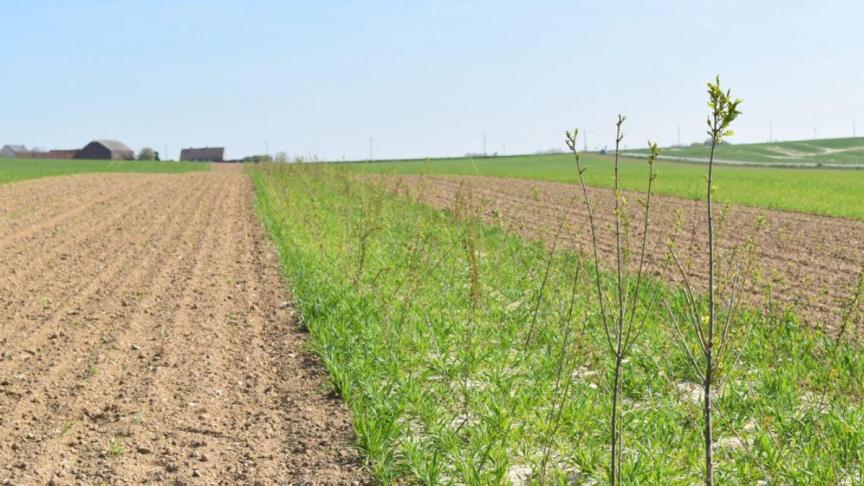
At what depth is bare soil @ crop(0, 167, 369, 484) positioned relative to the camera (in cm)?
512

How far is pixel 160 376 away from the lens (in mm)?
6863

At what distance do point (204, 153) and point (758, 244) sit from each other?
117133 millimetres

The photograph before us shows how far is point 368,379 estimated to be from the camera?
20.7 feet

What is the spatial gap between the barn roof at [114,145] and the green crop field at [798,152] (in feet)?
242

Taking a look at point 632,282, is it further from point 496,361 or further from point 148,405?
point 148,405

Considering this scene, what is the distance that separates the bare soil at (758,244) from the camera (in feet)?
30.6

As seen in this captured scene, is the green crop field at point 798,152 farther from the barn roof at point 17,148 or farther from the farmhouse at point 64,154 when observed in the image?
the barn roof at point 17,148

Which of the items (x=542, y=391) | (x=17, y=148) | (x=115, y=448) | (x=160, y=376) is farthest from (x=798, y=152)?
(x=17, y=148)

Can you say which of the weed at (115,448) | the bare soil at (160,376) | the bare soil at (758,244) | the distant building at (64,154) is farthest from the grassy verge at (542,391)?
the distant building at (64,154)

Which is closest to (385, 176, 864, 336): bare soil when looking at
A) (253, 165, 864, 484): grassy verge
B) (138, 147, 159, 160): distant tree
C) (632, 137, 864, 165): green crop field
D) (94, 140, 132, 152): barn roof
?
(253, 165, 864, 484): grassy verge

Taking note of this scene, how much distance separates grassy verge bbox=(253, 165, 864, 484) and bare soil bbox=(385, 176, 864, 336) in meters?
0.75

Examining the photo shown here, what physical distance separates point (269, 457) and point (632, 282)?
647 centimetres

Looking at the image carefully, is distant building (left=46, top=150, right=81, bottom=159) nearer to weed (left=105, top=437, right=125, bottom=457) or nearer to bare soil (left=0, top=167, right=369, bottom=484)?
bare soil (left=0, top=167, right=369, bottom=484)

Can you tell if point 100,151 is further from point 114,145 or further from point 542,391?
point 542,391
